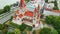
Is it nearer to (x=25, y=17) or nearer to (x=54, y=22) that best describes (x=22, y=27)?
(x=25, y=17)

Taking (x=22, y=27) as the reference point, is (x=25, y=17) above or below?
above

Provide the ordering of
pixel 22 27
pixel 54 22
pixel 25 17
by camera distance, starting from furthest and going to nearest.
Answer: pixel 54 22 < pixel 25 17 < pixel 22 27

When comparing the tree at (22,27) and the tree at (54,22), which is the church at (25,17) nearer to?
the tree at (22,27)

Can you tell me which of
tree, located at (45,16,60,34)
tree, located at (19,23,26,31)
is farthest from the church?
tree, located at (45,16,60,34)

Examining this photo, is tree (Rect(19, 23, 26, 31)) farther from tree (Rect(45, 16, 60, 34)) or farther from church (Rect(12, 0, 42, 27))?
tree (Rect(45, 16, 60, 34))

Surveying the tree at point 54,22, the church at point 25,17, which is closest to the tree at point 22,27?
the church at point 25,17

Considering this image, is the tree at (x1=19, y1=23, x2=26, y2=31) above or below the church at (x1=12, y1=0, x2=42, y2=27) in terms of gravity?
below

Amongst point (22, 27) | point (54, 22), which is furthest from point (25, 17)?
point (54, 22)

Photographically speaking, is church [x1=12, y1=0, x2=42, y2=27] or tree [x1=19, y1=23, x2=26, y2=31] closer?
tree [x1=19, y1=23, x2=26, y2=31]

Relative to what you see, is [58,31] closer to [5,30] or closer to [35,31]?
[35,31]

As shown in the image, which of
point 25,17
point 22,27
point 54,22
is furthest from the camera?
point 54,22

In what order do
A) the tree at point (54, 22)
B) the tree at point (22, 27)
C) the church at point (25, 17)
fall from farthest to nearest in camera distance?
the tree at point (54, 22) < the church at point (25, 17) < the tree at point (22, 27)
